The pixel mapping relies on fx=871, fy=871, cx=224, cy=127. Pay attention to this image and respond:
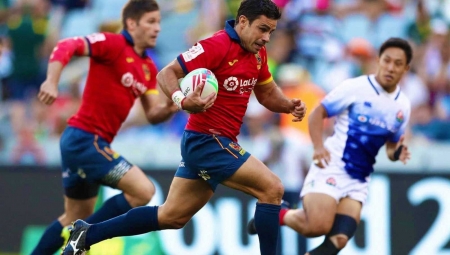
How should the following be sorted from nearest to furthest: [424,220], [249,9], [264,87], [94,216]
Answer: [249,9]
[264,87]
[94,216]
[424,220]

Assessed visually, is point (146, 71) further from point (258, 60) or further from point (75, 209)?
point (258, 60)

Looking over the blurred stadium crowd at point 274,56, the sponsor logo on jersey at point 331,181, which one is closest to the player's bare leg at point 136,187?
the sponsor logo on jersey at point 331,181

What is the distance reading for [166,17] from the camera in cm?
1666

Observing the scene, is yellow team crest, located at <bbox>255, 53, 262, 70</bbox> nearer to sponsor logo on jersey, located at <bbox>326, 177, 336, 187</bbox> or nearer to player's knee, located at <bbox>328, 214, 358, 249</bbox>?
sponsor logo on jersey, located at <bbox>326, 177, 336, 187</bbox>

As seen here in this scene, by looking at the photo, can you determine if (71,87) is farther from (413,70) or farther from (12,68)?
(413,70)

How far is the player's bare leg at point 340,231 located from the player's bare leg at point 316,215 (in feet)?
0.22

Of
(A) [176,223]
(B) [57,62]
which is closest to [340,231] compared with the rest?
(A) [176,223]

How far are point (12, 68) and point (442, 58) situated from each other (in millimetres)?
7317

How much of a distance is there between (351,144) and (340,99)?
0.49m

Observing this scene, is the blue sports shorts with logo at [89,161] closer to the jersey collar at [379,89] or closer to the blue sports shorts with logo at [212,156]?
the blue sports shorts with logo at [212,156]

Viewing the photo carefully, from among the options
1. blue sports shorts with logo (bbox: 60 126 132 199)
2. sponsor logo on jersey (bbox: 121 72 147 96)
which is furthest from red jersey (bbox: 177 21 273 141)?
sponsor logo on jersey (bbox: 121 72 147 96)

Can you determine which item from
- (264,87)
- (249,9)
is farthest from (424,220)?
(249,9)

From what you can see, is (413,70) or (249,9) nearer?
(249,9)

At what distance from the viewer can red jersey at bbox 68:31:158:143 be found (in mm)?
8953
